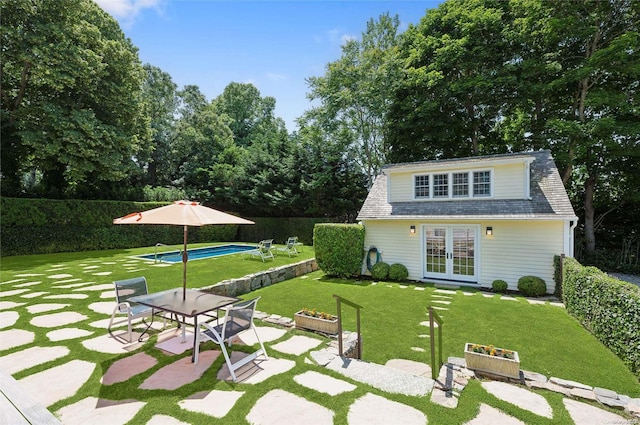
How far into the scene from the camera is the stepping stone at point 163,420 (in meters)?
3.12

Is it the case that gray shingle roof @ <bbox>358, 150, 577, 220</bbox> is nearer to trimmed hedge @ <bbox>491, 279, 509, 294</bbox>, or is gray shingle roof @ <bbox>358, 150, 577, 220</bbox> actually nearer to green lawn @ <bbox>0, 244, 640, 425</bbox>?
trimmed hedge @ <bbox>491, 279, 509, 294</bbox>

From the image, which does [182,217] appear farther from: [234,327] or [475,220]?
[475,220]

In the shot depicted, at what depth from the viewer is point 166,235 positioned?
21.2 meters

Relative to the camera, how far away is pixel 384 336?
5.96m

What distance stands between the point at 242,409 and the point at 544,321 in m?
7.25

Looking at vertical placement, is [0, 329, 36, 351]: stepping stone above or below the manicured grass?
above

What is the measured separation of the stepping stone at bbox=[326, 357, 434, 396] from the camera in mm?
3789

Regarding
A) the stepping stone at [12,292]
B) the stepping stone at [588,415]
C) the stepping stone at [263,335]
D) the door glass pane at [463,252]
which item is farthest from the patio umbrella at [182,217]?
the door glass pane at [463,252]

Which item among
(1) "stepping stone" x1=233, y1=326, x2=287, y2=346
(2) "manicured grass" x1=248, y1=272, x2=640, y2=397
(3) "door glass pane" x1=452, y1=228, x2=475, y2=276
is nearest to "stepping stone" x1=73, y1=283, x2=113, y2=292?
(2) "manicured grass" x1=248, y1=272, x2=640, y2=397

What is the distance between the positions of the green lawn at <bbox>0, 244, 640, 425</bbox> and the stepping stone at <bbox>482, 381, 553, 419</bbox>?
4.5 inches

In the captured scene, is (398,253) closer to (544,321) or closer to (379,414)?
(544,321)

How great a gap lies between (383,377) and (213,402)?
2250 mm

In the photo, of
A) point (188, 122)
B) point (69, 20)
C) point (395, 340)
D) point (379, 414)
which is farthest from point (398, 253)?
point (188, 122)

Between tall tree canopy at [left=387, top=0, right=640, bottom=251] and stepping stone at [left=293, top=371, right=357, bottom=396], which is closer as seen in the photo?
stepping stone at [left=293, top=371, right=357, bottom=396]
